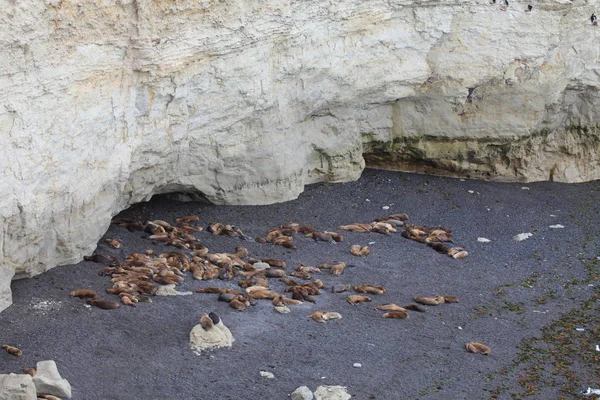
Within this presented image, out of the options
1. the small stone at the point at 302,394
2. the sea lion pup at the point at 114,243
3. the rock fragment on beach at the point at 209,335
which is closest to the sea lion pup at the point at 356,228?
the sea lion pup at the point at 114,243

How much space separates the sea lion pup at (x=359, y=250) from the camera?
9758mm

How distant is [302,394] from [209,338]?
0.99 metres

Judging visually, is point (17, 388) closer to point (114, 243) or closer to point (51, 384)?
point (51, 384)

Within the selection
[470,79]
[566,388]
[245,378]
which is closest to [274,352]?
[245,378]

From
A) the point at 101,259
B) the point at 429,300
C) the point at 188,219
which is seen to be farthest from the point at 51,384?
the point at 188,219

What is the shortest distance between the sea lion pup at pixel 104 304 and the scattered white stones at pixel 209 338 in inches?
29.4

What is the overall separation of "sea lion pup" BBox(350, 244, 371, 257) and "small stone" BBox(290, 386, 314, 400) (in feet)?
10.4

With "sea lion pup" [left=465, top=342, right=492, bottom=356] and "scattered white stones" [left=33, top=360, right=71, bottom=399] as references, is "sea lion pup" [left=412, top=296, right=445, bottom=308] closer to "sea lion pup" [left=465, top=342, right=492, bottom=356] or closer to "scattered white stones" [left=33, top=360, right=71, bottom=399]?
"sea lion pup" [left=465, top=342, right=492, bottom=356]

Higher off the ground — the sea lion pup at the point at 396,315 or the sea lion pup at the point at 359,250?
the sea lion pup at the point at 359,250

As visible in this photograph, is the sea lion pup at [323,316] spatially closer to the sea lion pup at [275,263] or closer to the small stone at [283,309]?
the small stone at [283,309]

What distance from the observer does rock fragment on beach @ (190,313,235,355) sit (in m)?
7.21

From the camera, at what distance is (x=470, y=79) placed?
11719 mm

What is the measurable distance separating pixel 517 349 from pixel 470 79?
4798 mm

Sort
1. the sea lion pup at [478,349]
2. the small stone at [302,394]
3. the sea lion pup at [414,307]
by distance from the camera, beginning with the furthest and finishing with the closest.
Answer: the sea lion pup at [414,307], the sea lion pup at [478,349], the small stone at [302,394]
